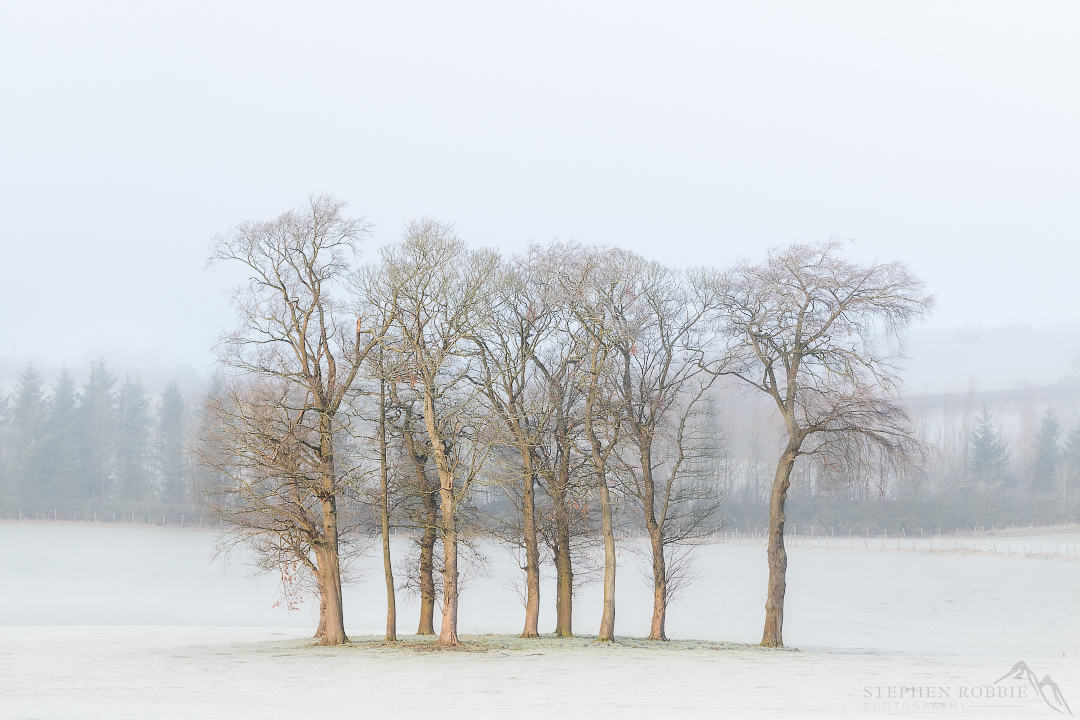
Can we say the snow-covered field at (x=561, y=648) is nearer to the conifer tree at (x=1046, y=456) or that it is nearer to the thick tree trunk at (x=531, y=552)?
the thick tree trunk at (x=531, y=552)

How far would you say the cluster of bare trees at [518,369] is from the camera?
22.1m

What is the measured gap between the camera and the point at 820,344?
23.2 m

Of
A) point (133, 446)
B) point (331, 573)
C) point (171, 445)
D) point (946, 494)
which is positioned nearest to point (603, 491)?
point (331, 573)

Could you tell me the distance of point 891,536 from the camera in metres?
87.8

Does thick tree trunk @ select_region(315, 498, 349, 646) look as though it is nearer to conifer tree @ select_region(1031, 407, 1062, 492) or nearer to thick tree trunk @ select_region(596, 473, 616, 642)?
thick tree trunk @ select_region(596, 473, 616, 642)

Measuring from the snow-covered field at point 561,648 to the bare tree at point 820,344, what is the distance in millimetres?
5422

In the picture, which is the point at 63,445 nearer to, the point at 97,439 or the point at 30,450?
the point at 30,450

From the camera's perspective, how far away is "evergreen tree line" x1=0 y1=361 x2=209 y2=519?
90250 millimetres

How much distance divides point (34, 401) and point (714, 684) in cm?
9576

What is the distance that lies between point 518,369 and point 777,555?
887cm

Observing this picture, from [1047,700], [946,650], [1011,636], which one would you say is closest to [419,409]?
[1047,700]

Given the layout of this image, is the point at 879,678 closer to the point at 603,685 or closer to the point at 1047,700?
the point at 1047,700

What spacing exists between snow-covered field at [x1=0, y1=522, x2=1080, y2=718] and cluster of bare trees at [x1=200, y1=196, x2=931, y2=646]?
3613 millimetres

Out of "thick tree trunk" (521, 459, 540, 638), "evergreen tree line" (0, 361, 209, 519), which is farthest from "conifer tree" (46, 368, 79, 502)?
"thick tree trunk" (521, 459, 540, 638)
